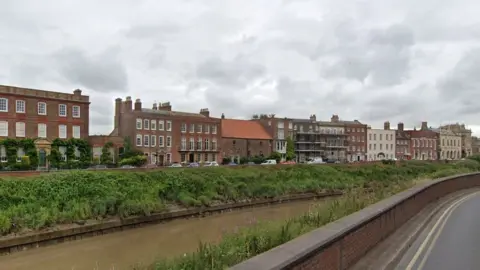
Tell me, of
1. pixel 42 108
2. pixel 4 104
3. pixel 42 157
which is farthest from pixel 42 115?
pixel 42 157

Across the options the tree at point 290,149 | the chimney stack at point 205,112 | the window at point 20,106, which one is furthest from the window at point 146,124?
the tree at point 290,149

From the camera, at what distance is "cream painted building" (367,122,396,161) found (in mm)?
120688

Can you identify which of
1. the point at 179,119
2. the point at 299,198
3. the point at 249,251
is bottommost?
the point at 299,198

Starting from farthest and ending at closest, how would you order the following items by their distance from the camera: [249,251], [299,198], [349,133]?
[349,133] < [299,198] < [249,251]

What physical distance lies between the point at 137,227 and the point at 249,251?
64.7ft

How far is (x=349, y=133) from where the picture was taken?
117m

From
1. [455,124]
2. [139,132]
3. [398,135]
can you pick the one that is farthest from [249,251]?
[455,124]

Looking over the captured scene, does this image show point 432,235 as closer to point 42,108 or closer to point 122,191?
point 122,191

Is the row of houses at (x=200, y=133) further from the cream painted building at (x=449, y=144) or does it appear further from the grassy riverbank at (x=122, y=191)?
the grassy riverbank at (x=122, y=191)

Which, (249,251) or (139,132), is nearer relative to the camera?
(249,251)

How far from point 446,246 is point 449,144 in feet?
467

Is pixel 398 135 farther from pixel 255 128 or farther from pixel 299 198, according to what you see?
pixel 299 198

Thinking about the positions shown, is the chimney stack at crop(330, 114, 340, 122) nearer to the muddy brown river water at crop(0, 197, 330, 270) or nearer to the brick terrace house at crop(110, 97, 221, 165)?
the brick terrace house at crop(110, 97, 221, 165)

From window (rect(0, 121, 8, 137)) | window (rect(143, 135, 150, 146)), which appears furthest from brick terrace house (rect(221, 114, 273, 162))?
window (rect(0, 121, 8, 137))
